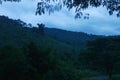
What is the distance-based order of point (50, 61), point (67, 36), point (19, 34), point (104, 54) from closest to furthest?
point (50, 61) → point (104, 54) → point (19, 34) → point (67, 36)

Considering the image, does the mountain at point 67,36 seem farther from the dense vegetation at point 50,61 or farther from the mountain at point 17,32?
the dense vegetation at point 50,61

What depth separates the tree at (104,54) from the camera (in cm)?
6388

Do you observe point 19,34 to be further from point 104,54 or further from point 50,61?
point 50,61

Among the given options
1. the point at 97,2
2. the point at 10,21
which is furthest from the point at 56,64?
the point at 10,21

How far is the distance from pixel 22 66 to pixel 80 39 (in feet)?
273

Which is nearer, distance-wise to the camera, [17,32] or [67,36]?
[17,32]

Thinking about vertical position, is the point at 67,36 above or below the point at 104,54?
below

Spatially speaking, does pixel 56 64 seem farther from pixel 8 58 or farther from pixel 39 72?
pixel 8 58

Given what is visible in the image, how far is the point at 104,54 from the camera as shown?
6378 cm

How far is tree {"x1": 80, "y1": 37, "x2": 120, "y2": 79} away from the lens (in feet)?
210

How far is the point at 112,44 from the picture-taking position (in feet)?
213

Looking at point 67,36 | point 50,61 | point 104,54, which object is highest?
point 50,61

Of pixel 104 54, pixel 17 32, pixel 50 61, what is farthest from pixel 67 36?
pixel 50 61

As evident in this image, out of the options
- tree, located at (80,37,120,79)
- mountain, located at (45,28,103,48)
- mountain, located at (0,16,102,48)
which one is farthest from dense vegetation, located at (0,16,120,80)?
mountain, located at (45,28,103,48)
